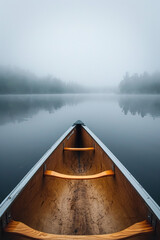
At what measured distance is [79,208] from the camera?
268cm

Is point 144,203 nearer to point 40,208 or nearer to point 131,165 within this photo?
point 40,208

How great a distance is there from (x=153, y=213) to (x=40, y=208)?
68.8 inches

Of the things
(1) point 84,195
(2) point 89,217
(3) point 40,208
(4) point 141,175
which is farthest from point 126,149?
(3) point 40,208

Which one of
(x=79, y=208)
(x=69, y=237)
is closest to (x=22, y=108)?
(x=79, y=208)

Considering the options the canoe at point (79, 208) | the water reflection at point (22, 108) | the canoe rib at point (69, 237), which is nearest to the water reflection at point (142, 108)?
the water reflection at point (22, 108)

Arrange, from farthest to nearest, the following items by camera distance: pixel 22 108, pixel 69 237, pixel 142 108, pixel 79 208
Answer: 1. pixel 22 108
2. pixel 142 108
3. pixel 79 208
4. pixel 69 237

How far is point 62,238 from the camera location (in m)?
1.49

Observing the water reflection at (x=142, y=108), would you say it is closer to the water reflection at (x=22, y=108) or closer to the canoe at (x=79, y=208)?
the water reflection at (x=22, y=108)

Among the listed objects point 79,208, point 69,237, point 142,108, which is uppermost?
point 142,108

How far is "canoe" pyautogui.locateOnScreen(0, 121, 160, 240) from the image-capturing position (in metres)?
1.51

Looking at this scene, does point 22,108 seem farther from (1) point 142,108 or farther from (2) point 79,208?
(2) point 79,208

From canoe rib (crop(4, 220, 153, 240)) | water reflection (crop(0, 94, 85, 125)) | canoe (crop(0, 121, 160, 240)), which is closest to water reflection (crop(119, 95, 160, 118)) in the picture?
water reflection (crop(0, 94, 85, 125))

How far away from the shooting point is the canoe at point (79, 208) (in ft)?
4.96

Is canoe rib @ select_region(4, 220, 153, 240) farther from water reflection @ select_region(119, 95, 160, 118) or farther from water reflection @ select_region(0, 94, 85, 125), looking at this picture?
water reflection @ select_region(119, 95, 160, 118)
